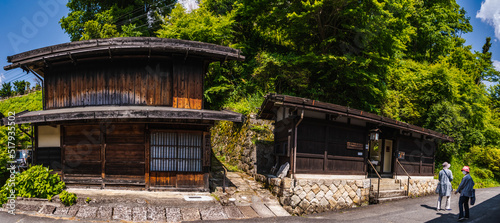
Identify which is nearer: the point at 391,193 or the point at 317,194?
the point at 317,194

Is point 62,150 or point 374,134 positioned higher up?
point 374,134

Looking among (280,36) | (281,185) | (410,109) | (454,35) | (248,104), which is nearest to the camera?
(281,185)

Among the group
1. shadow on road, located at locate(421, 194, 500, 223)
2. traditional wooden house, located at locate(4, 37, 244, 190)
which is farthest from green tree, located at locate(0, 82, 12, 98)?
shadow on road, located at locate(421, 194, 500, 223)

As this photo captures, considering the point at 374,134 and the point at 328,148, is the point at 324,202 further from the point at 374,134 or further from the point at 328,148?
the point at 374,134

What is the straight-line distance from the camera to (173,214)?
34.1 ft

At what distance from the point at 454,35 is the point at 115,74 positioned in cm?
3658

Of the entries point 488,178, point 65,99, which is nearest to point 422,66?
point 488,178

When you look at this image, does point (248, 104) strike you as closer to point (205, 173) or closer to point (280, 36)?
point (280, 36)

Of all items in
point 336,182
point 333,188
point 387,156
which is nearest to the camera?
point 333,188

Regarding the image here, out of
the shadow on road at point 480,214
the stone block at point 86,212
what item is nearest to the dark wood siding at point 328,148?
the shadow on road at point 480,214

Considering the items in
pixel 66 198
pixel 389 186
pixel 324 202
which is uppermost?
pixel 66 198

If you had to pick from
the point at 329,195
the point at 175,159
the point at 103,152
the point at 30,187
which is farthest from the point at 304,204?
the point at 30,187

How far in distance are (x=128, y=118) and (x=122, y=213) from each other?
12.3 feet

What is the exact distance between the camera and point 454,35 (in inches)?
1371
